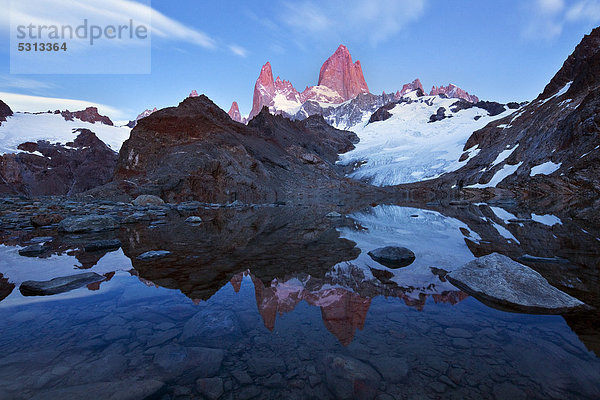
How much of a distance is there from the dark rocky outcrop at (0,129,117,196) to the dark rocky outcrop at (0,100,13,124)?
122 feet

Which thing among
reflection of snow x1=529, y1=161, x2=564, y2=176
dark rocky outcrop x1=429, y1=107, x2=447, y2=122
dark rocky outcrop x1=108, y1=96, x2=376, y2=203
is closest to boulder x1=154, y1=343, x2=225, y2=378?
dark rocky outcrop x1=108, y1=96, x2=376, y2=203

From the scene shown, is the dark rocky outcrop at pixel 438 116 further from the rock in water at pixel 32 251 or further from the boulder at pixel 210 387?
the boulder at pixel 210 387

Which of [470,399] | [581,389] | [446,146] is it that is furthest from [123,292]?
[446,146]

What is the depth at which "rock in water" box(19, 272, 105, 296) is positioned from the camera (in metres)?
4.02

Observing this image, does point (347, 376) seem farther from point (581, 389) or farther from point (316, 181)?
point (316, 181)

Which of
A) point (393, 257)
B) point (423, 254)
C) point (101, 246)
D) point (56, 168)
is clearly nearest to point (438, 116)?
point (423, 254)

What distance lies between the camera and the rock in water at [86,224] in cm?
967

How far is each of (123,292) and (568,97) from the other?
65623 mm

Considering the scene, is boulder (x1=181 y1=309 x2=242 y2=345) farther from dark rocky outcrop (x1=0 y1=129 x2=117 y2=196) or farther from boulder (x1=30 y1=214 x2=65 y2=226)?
dark rocky outcrop (x1=0 y1=129 x2=117 y2=196)

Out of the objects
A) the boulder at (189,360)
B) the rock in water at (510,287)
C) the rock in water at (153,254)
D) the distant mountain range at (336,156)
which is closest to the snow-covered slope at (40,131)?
the distant mountain range at (336,156)

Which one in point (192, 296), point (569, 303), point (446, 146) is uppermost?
point (446, 146)

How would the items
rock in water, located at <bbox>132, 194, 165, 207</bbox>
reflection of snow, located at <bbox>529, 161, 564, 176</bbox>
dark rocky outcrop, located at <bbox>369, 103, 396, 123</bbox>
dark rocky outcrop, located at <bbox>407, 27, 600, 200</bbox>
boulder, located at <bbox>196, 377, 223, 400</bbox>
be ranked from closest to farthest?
1. boulder, located at <bbox>196, 377, 223, 400</bbox>
2. rock in water, located at <bbox>132, 194, 165, 207</bbox>
3. dark rocky outcrop, located at <bbox>407, 27, 600, 200</bbox>
4. reflection of snow, located at <bbox>529, 161, 564, 176</bbox>
5. dark rocky outcrop, located at <bbox>369, 103, 396, 123</bbox>

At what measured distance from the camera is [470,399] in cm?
211

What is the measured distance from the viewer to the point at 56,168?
234 ft
